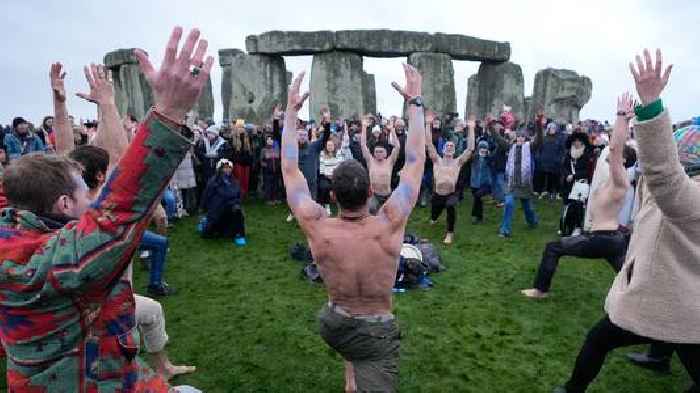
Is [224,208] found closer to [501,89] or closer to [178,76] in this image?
[178,76]

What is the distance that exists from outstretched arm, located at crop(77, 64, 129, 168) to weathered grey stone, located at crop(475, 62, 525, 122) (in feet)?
53.3

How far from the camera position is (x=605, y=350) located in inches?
112

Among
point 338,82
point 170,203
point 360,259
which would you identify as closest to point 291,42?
point 338,82

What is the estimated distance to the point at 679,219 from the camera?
2.24 metres

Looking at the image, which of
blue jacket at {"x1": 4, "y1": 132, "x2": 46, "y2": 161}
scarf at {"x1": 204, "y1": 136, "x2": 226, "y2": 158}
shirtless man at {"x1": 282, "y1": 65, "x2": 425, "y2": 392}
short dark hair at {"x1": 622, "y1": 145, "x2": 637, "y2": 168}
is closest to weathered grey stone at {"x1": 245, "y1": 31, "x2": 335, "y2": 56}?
scarf at {"x1": 204, "y1": 136, "x2": 226, "y2": 158}

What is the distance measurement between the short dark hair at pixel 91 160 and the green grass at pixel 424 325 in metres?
1.80

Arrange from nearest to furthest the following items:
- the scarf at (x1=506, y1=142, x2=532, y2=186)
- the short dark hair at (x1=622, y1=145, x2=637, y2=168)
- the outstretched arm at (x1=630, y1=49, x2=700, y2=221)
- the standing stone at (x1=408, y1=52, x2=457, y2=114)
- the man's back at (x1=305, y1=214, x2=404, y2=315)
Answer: the outstretched arm at (x1=630, y1=49, x2=700, y2=221)
the man's back at (x1=305, y1=214, x2=404, y2=315)
the short dark hair at (x1=622, y1=145, x2=637, y2=168)
the scarf at (x1=506, y1=142, x2=532, y2=186)
the standing stone at (x1=408, y1=52, x2=457, y2=114)

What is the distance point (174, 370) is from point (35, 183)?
2.82 metres

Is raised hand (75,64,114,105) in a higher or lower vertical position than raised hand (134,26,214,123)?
higher

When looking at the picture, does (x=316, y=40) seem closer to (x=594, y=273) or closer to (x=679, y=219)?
(x=594, y=273)

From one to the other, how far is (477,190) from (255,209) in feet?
15.4

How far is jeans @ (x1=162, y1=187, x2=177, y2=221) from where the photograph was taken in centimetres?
822

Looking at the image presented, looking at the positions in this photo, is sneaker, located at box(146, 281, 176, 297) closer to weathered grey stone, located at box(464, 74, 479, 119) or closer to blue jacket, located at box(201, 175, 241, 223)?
blue jacket, located at box(201, 175, 241, 223)

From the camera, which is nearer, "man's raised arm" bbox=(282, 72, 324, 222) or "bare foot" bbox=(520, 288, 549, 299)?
"man's raised arm" bbox=(282, 72, 324, 222)
